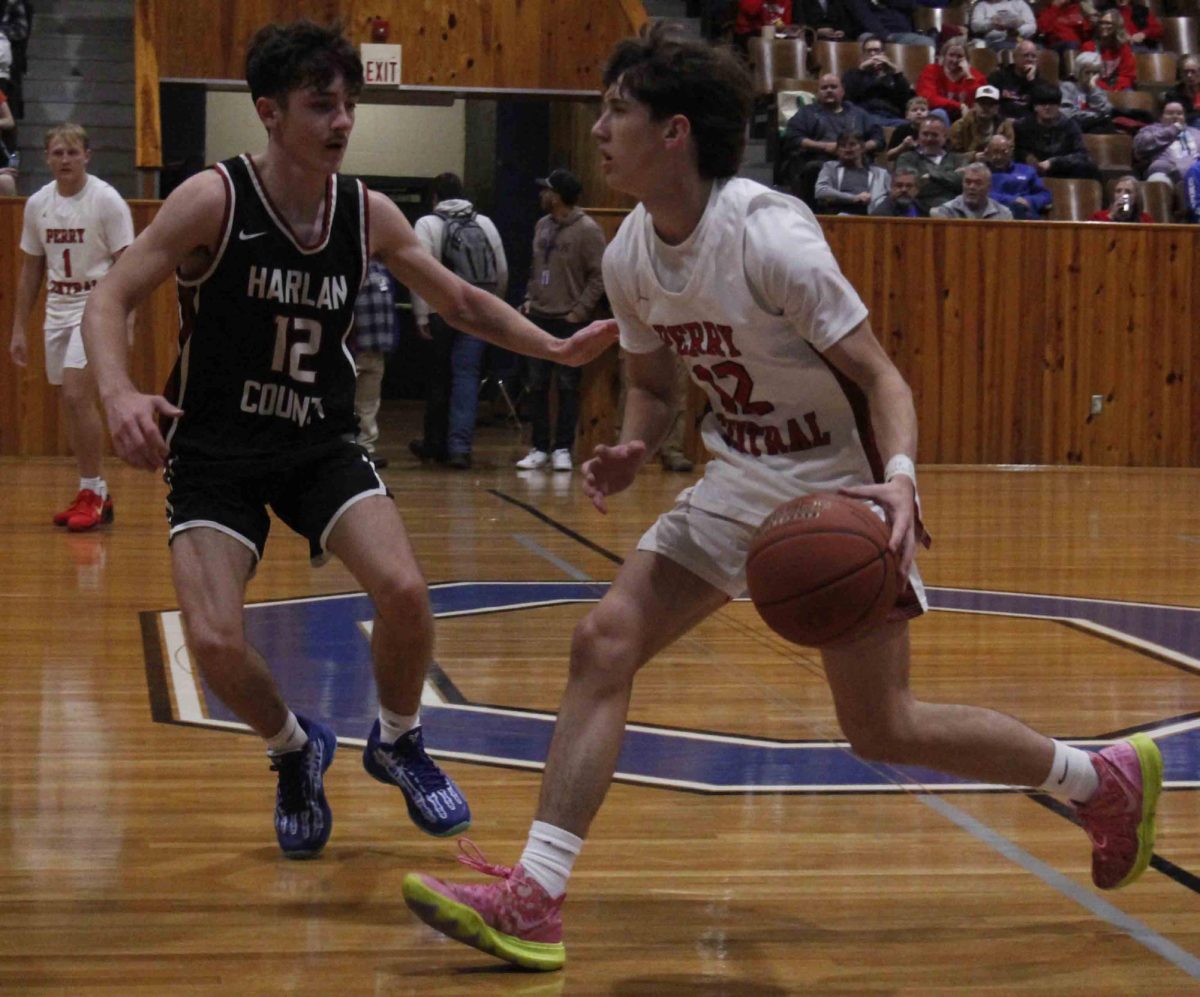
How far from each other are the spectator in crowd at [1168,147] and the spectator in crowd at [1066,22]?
1.59m

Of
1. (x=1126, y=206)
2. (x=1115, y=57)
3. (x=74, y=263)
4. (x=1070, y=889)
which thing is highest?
(x=1115, y=57)

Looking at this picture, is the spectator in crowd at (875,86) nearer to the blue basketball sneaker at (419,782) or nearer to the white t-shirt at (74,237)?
the white t-shirt at (74,237)

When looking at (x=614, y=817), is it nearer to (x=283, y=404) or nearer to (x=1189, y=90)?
(x=283, y=404)

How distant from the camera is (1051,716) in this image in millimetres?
4922

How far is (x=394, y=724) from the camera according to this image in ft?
12.3

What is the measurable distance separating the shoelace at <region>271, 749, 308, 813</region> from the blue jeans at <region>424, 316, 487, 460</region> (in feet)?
25.9

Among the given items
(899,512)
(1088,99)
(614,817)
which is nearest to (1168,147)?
(1088,99)

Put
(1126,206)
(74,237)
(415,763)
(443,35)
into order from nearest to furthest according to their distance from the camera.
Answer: (415,763) → (74,237) → (1126,206) → (443,35)

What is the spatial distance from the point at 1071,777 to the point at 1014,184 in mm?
10553

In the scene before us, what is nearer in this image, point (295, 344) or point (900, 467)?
point (900, 467)

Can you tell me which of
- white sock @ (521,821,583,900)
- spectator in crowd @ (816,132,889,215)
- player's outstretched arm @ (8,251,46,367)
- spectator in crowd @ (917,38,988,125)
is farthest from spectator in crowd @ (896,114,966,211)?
white sock @ (521,821,583,900)

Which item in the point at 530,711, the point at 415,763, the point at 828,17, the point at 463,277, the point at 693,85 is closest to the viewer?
the point at 693,85

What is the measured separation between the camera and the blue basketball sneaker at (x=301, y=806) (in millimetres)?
3623

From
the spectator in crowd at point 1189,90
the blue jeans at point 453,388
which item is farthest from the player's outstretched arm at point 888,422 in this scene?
the spectator in crowd at point 1189,90
